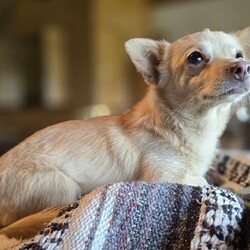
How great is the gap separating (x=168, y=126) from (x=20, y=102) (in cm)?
327

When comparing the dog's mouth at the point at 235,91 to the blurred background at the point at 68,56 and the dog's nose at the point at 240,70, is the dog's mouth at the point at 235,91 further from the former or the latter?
the blurred background at the point at 68,56

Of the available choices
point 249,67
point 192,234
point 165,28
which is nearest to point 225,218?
point 192,234

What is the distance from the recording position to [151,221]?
21.0 inches

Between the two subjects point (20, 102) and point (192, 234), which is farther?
point (20, 102)

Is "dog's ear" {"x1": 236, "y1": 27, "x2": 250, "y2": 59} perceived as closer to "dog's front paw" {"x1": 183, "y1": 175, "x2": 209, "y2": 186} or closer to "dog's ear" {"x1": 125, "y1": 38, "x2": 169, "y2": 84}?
"dog's ear" {"x1": 125, "y1": 38, "x2": 169, "y2": 84}

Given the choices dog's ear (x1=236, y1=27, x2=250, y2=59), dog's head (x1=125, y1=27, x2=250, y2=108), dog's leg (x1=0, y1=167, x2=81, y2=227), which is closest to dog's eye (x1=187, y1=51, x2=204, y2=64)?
dog's head (x1=125, y1=27, x2=250, y2=108)

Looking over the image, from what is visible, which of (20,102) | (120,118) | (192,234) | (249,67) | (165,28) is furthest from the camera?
(165,28)

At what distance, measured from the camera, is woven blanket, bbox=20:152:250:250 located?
51cm

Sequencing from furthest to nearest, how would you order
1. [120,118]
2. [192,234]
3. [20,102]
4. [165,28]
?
[165,28] → [20,102] → [120,118] → [192,234]

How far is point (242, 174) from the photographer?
979mm

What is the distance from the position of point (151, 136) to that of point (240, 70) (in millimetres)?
197

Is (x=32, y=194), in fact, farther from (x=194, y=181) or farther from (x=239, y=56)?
(x=239, y=56)

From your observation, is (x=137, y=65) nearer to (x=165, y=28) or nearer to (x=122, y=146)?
(x=122, y=146)

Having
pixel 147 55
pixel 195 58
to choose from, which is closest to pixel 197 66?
pixel 195 58
